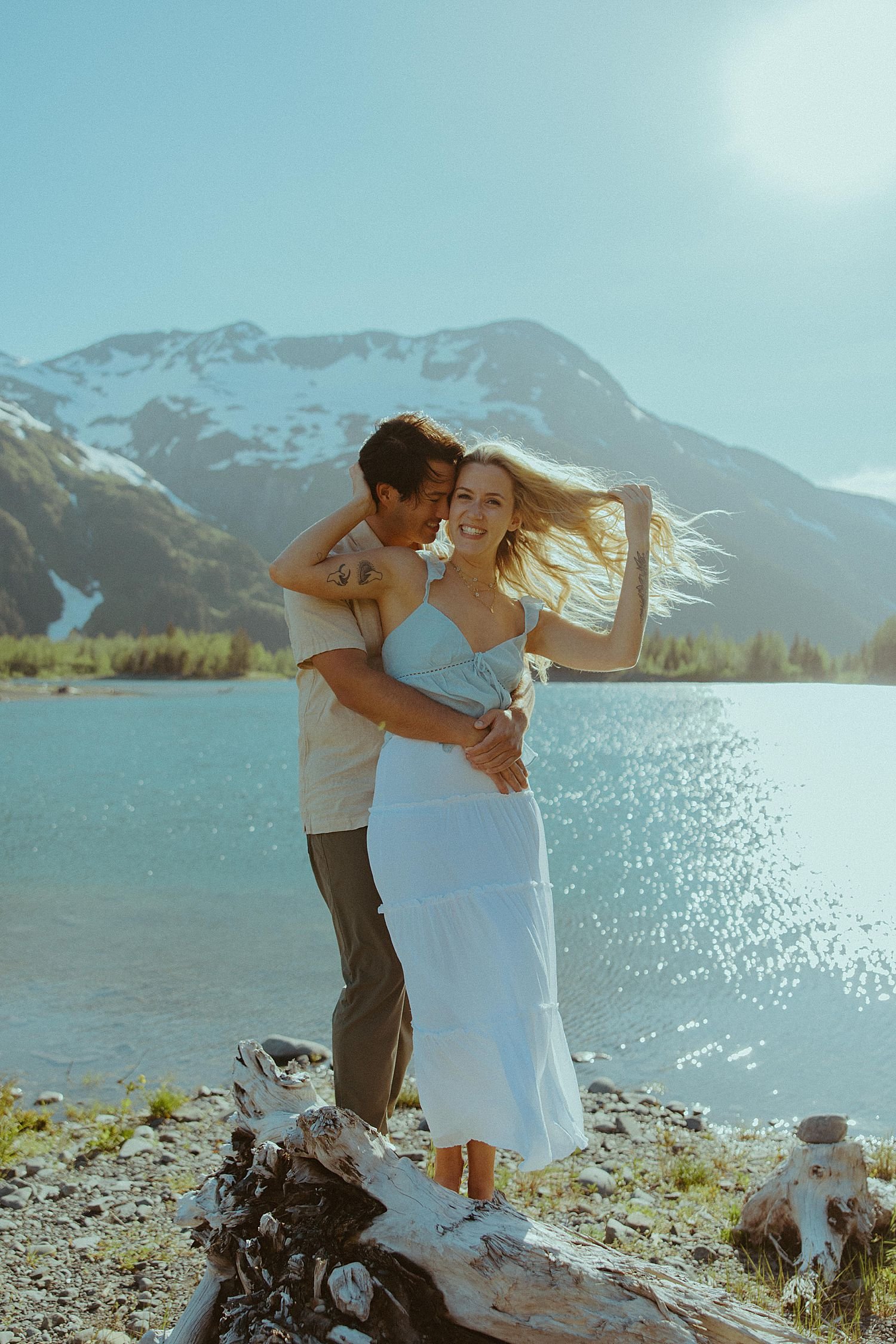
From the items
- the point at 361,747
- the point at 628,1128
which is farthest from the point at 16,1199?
the point at 628,1128

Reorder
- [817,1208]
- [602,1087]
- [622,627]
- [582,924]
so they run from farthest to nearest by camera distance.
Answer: [582,924]
[602,1087]
[817,1208]
[622,627]

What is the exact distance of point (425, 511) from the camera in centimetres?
380

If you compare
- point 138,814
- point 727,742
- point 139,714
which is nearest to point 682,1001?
point 138,814

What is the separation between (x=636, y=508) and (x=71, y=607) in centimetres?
20687

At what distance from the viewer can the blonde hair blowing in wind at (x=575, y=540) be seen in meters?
3.84

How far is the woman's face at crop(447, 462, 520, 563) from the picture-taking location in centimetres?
367

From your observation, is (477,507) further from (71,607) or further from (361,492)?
(71,607)

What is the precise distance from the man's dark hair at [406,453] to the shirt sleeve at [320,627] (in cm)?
46

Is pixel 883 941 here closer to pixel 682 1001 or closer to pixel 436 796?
pixel 682 1001

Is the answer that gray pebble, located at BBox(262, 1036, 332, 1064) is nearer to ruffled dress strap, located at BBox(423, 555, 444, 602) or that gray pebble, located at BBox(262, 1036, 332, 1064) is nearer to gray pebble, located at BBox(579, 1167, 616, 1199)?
gray pebble, located at BBox(579, 1167, 616, 1199)

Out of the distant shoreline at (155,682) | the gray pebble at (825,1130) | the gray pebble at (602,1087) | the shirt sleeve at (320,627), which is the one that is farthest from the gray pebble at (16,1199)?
the distant shoreline at (155,682)

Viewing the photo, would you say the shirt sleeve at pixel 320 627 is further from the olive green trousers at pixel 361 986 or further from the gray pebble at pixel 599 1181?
the gray pebble at pixel 599 1181

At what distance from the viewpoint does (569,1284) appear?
2.53 meters

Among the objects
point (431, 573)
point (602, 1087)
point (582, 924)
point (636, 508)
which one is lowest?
point (582, 924)
